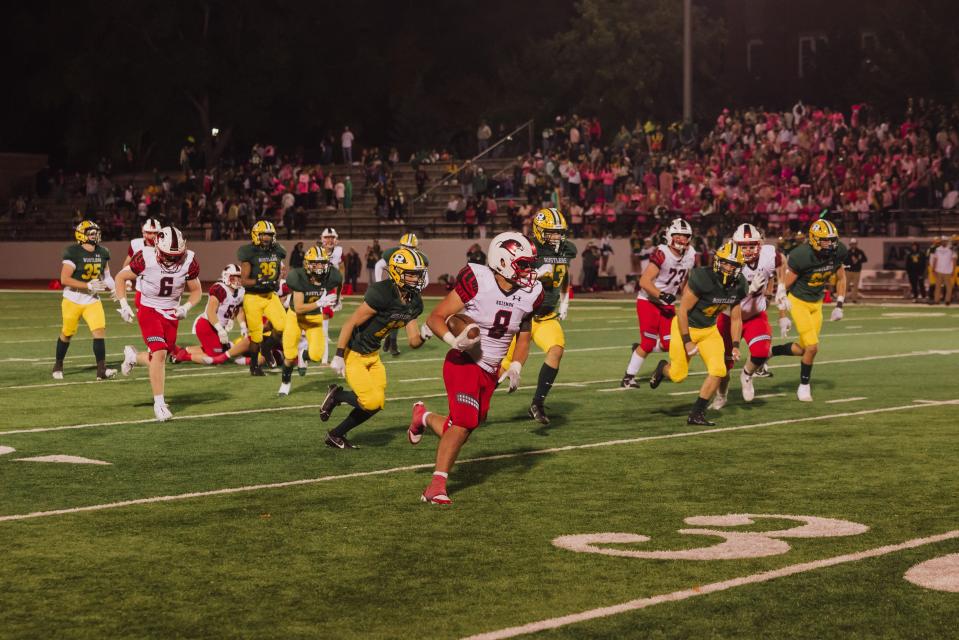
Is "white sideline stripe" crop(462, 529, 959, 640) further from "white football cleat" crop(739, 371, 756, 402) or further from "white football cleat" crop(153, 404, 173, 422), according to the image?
"white football cleat" crop(153, 404, 173, 422)

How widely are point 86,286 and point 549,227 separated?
19.7 ft

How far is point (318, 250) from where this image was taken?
50.5 feet

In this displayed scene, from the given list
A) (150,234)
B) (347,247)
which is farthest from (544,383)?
(347,247)

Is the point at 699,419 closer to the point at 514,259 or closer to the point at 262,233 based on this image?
the point at 514,259

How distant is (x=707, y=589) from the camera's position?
6.64m

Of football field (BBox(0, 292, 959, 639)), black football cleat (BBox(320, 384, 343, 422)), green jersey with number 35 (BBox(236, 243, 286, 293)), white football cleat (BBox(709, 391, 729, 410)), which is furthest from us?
green jersey with number 35 (BBox(236, 243, 286, 293))

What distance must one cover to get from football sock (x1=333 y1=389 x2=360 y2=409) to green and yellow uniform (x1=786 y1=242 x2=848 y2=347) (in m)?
5.52

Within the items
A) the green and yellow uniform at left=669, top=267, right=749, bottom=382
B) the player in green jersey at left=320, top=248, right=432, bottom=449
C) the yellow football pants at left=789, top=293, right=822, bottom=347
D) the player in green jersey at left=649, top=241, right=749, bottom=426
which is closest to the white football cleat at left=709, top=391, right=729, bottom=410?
the player in green jersey at left=649, top=241, right=749, bottom=426

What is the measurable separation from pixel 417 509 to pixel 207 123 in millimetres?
52059

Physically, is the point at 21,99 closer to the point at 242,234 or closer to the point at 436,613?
the point at 242,234

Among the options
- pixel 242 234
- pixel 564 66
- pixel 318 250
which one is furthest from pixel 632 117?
pixel 318 250

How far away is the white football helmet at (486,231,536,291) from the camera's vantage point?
9000 mm

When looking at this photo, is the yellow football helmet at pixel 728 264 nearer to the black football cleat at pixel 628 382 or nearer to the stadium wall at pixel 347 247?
the black football cleat at pixel 628 382

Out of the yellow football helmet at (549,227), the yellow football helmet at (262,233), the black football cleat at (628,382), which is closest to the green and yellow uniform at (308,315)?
the yellow football helmet at (262,233)
